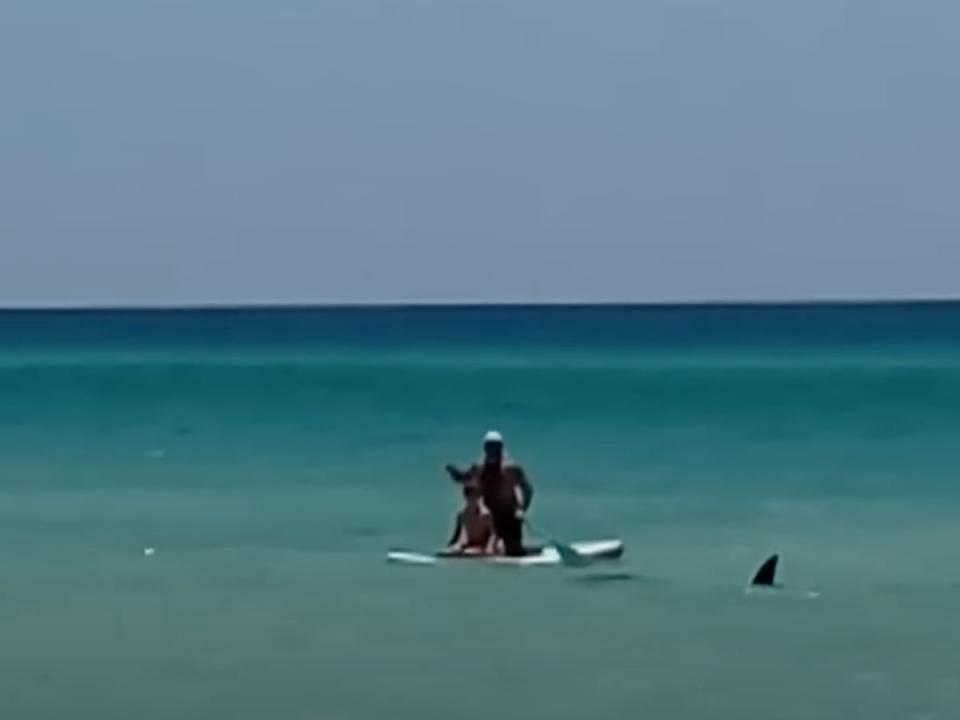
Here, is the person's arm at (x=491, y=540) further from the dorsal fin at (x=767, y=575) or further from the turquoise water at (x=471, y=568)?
the dorsal fin at (x=767, y=575)

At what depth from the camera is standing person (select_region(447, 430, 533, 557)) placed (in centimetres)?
1769

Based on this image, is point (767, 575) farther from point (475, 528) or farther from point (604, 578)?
point (475, 528)

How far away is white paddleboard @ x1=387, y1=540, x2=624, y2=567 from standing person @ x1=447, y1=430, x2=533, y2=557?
86 millimetres

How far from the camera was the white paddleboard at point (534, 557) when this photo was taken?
58.5 ft

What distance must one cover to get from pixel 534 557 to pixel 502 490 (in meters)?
0.49

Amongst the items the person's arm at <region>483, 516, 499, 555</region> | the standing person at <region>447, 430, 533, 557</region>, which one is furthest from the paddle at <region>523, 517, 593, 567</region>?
the person's arm at <region>483, 516, 499, 555</region>

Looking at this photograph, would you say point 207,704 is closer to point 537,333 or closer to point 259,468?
point 259,468

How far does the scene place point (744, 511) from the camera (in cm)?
2275

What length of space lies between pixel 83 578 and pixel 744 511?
6.70m

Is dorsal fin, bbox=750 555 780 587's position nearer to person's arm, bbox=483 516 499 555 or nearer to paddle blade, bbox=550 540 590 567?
paddle blade, bbox=550 540 590 567

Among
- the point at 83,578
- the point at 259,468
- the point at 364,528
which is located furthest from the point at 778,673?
the point at 259,468

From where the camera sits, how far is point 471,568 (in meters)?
17.8

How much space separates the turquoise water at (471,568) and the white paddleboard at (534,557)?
165mm

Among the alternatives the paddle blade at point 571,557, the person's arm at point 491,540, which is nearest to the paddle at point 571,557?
the paddle blade at point 571,557
